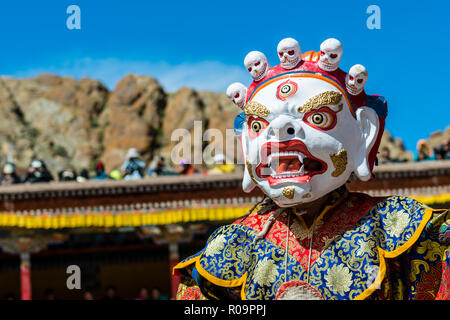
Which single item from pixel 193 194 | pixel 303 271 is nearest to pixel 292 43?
pixel 303 271

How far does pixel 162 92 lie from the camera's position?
5566 cm

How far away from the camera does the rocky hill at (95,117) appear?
5066 centimetres

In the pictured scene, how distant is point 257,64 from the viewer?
462 centimetres

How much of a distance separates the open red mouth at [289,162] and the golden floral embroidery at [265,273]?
0.52m

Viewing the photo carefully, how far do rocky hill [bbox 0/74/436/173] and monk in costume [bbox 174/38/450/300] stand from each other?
147 feet

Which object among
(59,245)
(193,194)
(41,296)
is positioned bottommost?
(41,296)

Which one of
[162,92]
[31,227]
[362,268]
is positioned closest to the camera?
[362,268]

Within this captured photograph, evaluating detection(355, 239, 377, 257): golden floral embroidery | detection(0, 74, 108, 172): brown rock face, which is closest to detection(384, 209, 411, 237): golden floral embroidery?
detection(355, 239, 377, 257): golden floral embroidery

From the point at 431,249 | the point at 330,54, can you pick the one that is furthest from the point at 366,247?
the point at 330,54

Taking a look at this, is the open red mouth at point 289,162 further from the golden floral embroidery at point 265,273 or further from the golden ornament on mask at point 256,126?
the golden floral embroidery at point 265,273

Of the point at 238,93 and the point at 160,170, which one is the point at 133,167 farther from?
the point at 238,93

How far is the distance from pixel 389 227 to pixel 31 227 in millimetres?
8963

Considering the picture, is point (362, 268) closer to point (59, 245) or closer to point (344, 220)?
point (344, 220)

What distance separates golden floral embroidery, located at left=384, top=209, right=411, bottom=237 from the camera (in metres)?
4.28
